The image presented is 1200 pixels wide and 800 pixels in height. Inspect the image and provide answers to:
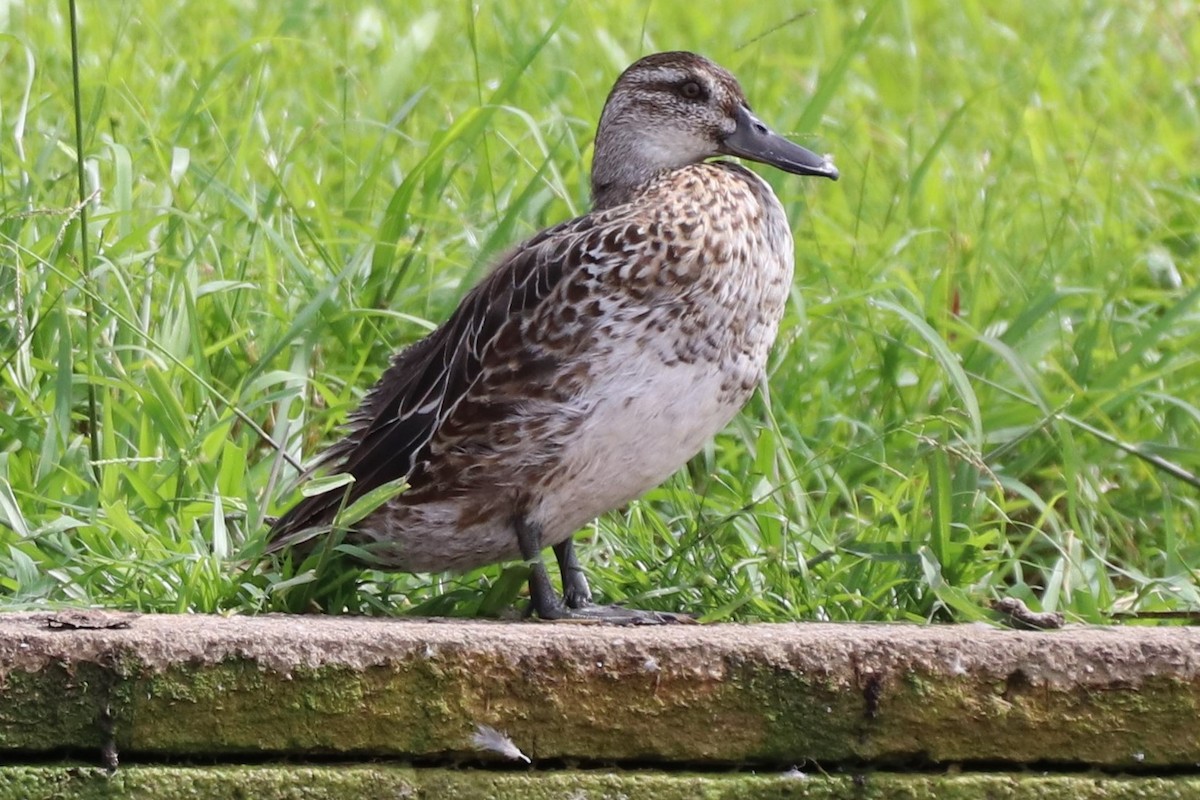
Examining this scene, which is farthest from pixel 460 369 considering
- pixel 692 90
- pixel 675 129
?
pixel 692 90

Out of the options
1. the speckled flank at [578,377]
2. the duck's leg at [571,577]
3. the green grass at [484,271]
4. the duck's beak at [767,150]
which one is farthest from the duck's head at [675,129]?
the duck's leg at [571,577]

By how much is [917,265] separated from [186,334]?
2131mm

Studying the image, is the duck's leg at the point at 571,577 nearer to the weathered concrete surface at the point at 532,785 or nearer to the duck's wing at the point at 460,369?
the duck's wing at the point at 460,369

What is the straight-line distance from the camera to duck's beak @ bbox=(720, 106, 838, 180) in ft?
13.0

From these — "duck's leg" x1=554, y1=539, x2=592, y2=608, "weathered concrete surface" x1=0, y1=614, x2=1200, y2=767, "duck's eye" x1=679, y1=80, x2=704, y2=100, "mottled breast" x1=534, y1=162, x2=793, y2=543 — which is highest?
"duck's eye" x1=679, y1=80, x2=704, y2=100

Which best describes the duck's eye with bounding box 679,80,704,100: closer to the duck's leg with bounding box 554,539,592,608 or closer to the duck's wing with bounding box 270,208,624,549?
the duck's wing with bounding box 270,208,624,549

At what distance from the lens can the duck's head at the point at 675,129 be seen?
153 inches

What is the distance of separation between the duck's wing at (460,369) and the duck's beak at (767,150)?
0.55 metres

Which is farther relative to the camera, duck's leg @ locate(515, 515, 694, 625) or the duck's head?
the duck's head

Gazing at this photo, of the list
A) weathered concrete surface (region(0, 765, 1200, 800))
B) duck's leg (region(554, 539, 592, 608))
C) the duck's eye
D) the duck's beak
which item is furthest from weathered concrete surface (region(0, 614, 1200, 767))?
the duck's eye

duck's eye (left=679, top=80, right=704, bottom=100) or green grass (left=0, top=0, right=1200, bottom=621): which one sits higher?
duck's eye (left=679, top=80, right=704, bottom=100)

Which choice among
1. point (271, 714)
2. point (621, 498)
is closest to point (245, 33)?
point (621, 498)

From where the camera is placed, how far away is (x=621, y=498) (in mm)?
3395

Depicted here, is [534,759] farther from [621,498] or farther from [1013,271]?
[1013,271]
